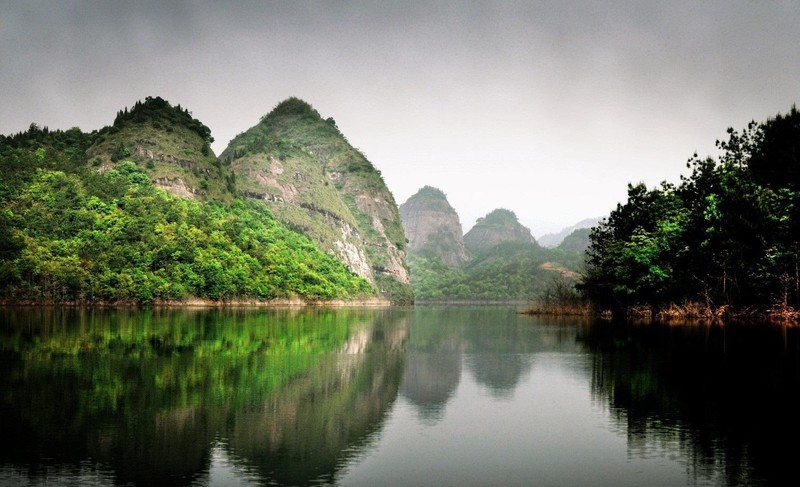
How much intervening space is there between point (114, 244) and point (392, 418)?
117 m

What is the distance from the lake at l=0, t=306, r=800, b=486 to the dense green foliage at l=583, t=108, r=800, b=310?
88.2 feet

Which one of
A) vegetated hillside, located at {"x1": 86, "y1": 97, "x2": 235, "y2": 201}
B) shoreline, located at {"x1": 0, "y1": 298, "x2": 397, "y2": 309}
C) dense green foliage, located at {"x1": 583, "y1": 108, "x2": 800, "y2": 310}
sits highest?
vegetated hillside, located at {"x1": 86, "y1": 97, "x2": 235, "y2": 201}

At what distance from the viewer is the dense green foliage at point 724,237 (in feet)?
183

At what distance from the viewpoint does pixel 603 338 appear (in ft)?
146

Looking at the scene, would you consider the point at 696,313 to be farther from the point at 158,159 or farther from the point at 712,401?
the point at 158,159

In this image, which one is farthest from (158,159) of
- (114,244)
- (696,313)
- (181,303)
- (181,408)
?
(181,408)

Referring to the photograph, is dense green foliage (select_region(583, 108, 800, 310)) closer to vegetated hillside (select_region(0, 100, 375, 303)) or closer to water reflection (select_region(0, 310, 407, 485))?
water reflection (select_region(0, 310, 407, 485))

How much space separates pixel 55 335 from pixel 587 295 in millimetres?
64289

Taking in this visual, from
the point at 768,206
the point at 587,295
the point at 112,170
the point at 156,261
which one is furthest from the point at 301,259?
the point at 768,206

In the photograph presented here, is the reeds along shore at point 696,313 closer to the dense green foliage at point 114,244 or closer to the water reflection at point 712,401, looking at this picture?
the water reflection at point 712,401

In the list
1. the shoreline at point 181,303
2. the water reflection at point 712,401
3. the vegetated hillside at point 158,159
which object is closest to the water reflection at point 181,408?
the water reflection at point 712,401

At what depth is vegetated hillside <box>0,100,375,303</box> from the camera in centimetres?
10519

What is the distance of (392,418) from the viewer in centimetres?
1730

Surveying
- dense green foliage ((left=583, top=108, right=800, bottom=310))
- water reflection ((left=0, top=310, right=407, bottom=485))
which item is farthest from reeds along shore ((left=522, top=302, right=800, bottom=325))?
water reflection ((left=0, top=310, right=407, bottom=485))
